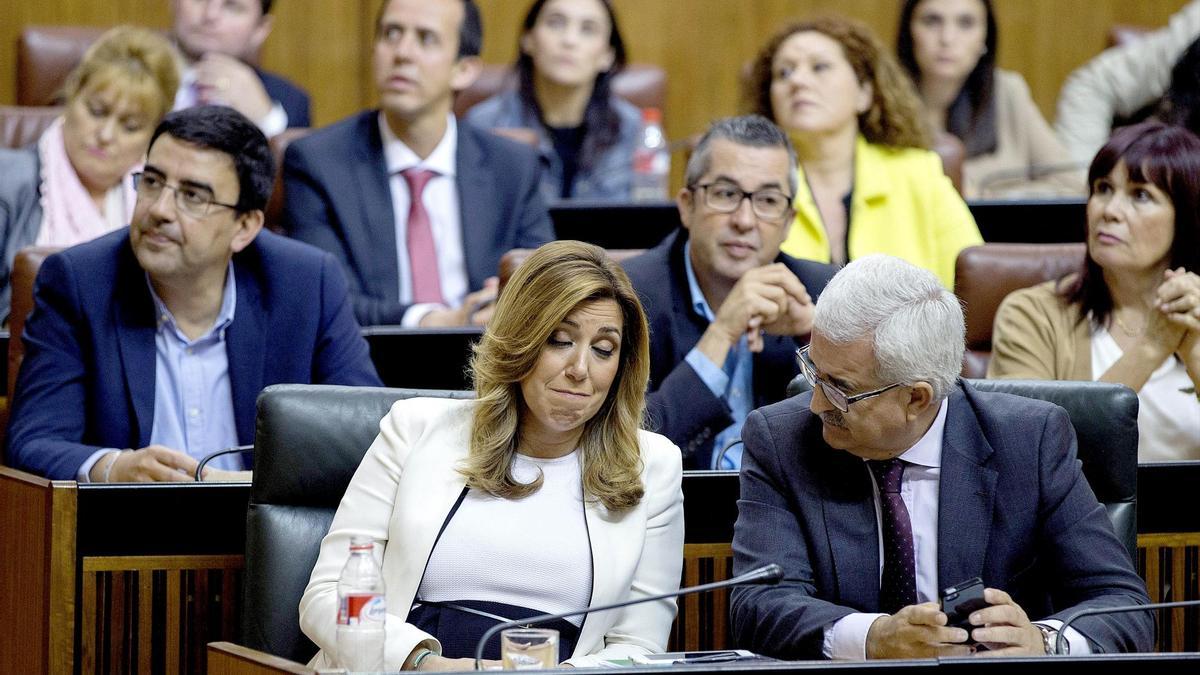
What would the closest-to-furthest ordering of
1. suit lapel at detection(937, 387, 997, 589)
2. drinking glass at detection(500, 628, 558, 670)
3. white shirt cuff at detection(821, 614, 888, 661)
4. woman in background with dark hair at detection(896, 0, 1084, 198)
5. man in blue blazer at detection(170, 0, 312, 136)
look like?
drinking glass at detection(500, 628, 558, 670) < white shirt cuff at detection(821, 614, 888, 661) < suit lapel at detection(937, 387, 997, 589) < man in blue blazer at detection(170, 0, 312, 136) < woman in background with dark hair at detection(896, 0, 1084, 198)

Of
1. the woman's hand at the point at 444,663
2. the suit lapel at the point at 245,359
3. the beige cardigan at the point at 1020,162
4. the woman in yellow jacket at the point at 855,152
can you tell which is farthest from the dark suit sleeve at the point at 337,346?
the beige cardigan at the point at 1020,162

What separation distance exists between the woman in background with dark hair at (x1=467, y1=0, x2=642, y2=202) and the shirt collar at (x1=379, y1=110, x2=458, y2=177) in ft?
2.07

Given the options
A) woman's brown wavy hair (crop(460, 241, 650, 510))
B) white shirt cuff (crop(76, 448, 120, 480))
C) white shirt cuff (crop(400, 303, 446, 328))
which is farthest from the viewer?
white shirt cuff (crop(400, 303, 446, 328))

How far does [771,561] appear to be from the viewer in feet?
6.84

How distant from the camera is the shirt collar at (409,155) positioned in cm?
398

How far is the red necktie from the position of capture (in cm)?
395

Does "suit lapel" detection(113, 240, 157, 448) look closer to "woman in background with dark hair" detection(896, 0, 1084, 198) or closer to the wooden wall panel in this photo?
"woman in background with dark hair" detection(896, 0, 1084, 198)

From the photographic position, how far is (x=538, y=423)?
2275 mm

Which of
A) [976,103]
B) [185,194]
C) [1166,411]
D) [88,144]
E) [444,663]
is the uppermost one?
[976,103]

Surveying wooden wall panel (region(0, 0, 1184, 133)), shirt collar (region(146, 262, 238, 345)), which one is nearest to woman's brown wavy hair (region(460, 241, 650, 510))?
shirt collar (region(146, 262, 238, 345))

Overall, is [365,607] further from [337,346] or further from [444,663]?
[337,346]

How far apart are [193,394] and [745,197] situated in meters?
1.06

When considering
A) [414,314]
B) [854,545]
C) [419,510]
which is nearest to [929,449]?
[854,545]

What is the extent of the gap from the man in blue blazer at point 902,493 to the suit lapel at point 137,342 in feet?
3.80
